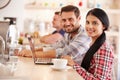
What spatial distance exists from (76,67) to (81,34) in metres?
0.58

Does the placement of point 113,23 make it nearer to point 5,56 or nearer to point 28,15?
point 28,15

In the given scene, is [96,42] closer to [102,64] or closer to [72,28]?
[102,64]

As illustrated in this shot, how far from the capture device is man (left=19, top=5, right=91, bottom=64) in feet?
6.94

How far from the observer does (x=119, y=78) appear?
14.7 feet

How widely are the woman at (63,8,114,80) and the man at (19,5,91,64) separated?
0.69 feet

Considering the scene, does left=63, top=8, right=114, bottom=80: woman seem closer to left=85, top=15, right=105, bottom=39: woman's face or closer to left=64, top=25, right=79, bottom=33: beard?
left=85, top=15, right=105, bottom=39: woman's face

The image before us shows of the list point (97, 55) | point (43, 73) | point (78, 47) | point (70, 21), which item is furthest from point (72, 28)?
point (43, 73)

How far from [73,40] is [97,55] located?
47cm

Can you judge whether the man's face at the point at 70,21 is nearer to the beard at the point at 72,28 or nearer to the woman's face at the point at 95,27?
the beard at the point at 72,28

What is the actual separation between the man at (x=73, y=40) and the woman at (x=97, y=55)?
0.21 meters

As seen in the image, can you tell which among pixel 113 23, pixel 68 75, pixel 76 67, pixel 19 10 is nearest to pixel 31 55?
pixel 76 67

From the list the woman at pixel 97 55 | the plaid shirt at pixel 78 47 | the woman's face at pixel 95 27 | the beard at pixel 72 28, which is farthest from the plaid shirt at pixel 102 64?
the beard at pixel 72 28

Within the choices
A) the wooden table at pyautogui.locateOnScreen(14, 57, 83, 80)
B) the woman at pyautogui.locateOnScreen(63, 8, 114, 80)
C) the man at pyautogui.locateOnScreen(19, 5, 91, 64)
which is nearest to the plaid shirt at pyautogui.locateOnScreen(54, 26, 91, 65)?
the man at pyautogui.locateOnScreen(19, 5, 91, 64)

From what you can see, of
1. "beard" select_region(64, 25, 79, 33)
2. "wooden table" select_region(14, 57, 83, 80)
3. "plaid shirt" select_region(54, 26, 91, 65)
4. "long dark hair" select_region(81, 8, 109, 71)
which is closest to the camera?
"wooden table" select_region(14, 57, 83, 80)
